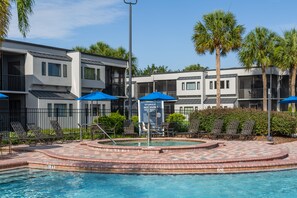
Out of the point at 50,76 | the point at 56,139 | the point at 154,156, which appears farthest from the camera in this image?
the point at 50,76

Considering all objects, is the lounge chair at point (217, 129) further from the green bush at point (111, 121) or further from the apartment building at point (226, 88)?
the apartment building at point (226, 88)

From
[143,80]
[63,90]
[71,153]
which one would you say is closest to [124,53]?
[143,80]

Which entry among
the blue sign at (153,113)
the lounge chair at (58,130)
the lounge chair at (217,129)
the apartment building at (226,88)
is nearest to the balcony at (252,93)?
the apartment building at (226,88)

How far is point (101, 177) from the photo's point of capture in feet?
37.7

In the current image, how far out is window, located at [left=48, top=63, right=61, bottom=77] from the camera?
33.8m

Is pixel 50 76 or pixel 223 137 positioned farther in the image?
pixel 50 76

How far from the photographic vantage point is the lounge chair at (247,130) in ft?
68.4

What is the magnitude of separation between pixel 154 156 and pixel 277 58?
3139 cm

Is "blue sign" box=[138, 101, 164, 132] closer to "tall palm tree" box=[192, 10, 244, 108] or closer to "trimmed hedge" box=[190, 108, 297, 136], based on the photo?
"trimmed hedge" box=[190, 108, 297, 136]

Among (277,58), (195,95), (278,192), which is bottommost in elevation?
(278,192)

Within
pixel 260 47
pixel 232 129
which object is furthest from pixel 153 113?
pixel 260 47

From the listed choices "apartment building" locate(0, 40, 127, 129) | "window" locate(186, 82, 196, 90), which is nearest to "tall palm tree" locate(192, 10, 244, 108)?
"apartment building" locate(0, 40, 127, 129)

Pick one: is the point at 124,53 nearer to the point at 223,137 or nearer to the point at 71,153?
the point at 223,137

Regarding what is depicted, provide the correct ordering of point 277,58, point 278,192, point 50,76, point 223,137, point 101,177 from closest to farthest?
point 278,192 < point 101,177 < point 223,137 < point 50,76 < point 277,58
